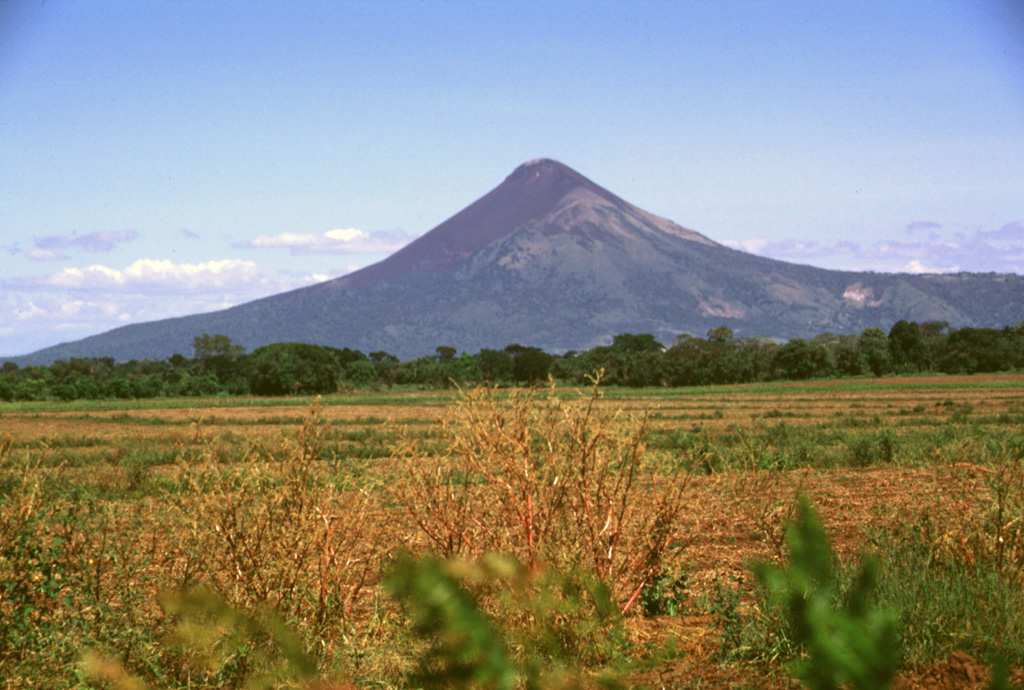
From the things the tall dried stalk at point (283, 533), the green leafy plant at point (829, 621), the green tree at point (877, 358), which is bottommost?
the green tree at point (877, 358)

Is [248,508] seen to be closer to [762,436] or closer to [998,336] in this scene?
[762,436]

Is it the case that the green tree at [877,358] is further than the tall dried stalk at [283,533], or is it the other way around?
the green tree at [877,358]

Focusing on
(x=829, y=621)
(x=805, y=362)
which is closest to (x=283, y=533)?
(x=829, y=621)

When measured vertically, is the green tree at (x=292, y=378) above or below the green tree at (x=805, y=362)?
above

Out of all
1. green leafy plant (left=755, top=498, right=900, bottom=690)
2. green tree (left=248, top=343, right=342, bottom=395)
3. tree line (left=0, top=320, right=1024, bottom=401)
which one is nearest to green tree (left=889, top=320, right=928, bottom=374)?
tree line (left=0, top=320, right=1024, bottom=401)

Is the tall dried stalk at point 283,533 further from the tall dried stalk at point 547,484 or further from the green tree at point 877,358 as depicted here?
the green tree at point 877,358

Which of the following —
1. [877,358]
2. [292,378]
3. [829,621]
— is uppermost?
[829,621]

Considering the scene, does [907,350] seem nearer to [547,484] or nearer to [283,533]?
[547,484]

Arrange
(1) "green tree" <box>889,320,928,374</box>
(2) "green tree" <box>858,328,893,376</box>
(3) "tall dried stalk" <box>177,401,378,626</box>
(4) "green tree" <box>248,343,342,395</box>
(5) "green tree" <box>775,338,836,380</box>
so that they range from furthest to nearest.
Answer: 1. (1) "green tree" <box>889,320,928,374</box>
2. (5) "green tree" <box>775,338,836,380</box>
3. (2) "green tree" <box>858,328,893,376</box>
4. (4) "green tree" <box>248,343,342,395</box>
5. (3) "tall dried stalk" <box>177,401,378,626</box>

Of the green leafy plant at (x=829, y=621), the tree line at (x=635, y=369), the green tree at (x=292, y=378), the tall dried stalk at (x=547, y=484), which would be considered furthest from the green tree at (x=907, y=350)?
the green leafy plant at (x=829, y=621)

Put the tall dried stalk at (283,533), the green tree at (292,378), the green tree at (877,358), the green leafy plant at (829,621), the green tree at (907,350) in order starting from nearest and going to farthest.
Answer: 1. the green leafy plant at (829,621)
2. the tall dried stalk at (283,533)
3. the green tree at (292,378)
4. the green tree at (877,358)
5. the green tree at (907,350)

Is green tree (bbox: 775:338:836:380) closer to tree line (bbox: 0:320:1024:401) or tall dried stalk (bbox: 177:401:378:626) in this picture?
tree line (bbox: 0:320:1024:401)

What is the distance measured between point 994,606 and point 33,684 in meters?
6.29

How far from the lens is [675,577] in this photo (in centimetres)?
689
